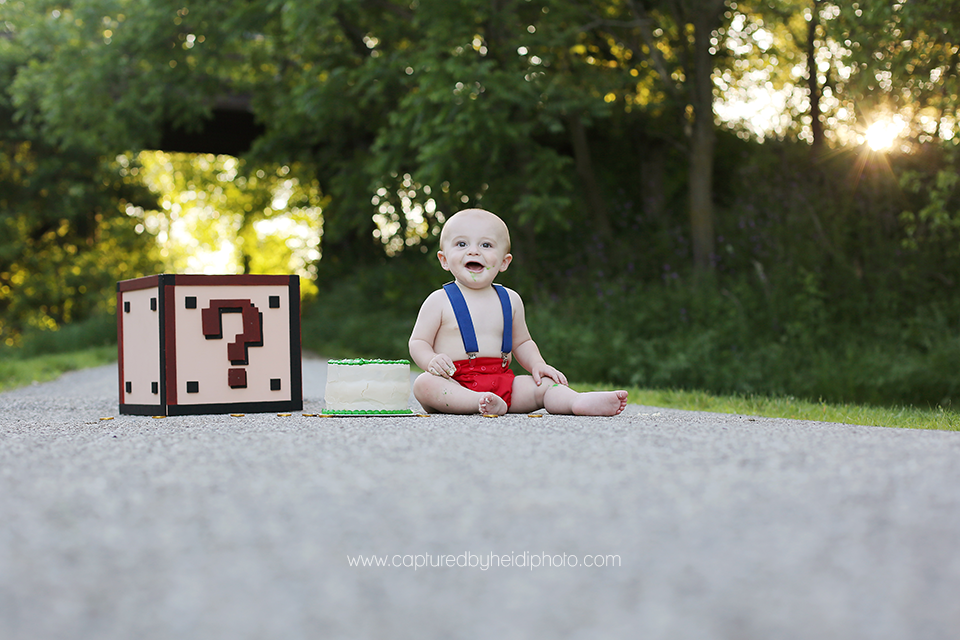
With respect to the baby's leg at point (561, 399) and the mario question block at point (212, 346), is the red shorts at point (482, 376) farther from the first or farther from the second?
the mario question block at point (212, 346)

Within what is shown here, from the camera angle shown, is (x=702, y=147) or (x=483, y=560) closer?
(x=483, y=560)

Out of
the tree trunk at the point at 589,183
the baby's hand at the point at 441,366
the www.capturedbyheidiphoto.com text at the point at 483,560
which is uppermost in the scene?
the tree trunk at the point at 589,183

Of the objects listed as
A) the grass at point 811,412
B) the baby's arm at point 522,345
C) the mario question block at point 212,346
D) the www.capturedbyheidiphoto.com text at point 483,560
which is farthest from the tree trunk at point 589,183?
the www.capturedbyheidiphoto.com text at point 483,560

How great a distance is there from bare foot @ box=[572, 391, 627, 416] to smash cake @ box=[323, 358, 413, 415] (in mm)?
920

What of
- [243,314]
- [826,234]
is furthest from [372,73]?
[243,314]

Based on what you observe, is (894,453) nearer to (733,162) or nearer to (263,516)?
(263,516)

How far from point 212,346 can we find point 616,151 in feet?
37.3

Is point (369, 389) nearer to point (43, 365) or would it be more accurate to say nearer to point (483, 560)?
point (483, 560)

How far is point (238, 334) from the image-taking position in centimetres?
480

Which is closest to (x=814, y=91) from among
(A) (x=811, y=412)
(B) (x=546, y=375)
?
(A) (x=811, y=412)

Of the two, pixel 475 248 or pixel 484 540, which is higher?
pixel 475 248

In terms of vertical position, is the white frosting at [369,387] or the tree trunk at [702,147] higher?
the tree trunk at [702,147]

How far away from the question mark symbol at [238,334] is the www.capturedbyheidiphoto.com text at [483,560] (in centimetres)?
321

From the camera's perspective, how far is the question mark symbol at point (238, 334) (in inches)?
185
